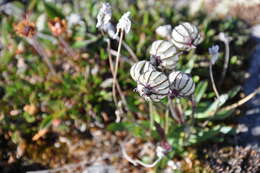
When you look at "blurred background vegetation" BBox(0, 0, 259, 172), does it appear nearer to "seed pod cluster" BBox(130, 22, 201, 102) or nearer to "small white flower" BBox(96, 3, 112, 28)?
"seed pod cluster" BBox(130, 22, 201, 102)

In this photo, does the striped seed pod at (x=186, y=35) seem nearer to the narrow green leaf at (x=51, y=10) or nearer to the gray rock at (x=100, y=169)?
the gray rock at (x=100, y=169)

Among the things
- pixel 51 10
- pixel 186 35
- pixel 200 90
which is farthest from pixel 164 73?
pixel 51 10

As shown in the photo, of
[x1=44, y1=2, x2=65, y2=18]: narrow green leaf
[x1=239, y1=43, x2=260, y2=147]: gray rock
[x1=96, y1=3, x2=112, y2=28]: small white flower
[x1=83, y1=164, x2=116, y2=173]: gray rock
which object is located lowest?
[x1=83, y1=164, x2=116, y2=173]: gray rock

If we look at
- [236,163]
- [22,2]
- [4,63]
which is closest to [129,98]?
[236,163]

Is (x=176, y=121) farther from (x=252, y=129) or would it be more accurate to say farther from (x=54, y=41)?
(x=54, y=41)

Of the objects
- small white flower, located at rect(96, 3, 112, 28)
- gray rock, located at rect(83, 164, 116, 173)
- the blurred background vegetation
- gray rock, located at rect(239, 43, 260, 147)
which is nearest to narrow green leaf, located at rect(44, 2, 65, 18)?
the blurred background vegetation

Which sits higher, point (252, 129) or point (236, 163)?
point (252, 129)

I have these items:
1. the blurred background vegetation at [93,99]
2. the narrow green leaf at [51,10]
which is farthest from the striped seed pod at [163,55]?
the narrow green leaf at [51,10]
